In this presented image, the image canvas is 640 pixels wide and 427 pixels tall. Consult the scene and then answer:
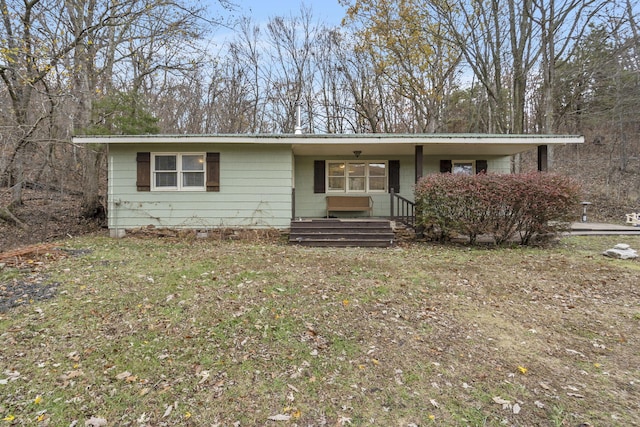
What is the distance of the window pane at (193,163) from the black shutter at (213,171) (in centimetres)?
27

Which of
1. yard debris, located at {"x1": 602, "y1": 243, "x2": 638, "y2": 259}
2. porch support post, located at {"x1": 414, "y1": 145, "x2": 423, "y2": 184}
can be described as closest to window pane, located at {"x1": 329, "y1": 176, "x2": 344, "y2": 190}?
porch support post, located at {"x1": 414, "y1": 145, "x2": 423, "y2": 184}

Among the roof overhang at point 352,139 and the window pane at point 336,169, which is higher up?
the roof overhang at point 352,139

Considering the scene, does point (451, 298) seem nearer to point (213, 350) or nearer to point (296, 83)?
point (213, 350)

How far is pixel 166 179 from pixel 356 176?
582cm

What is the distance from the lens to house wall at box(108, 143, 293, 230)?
8453mm

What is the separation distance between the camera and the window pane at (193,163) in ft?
28.1

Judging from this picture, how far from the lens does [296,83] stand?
742 inches

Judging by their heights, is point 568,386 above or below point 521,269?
below

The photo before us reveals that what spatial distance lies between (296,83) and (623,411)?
19379 mm

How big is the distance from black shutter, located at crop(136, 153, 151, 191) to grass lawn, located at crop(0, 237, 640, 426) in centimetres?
329

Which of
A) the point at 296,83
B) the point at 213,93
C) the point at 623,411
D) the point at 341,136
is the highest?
the point at 296,83

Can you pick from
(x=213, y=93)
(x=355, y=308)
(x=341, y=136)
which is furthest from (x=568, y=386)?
(x=213, y=93)

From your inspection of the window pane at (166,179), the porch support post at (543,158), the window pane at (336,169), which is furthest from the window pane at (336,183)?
the porch support post at (543,158)

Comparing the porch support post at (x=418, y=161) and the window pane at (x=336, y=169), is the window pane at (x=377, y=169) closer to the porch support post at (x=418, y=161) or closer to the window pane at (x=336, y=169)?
the window pane at (x=336, y=169)
